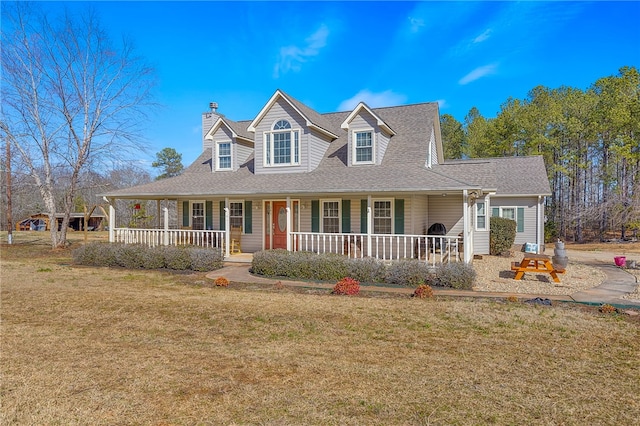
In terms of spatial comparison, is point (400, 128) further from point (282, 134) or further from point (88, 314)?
point (88, 314)

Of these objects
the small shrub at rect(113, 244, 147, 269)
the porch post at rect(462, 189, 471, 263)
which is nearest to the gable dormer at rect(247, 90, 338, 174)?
the small shrub at rect(113, 244, 147, 269)

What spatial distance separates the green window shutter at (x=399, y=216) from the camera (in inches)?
554

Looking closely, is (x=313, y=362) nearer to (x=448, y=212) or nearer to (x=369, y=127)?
(x=369, y=127)

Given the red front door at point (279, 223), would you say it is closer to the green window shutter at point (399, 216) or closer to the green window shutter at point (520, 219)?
the green window shutter at point (399, 216)

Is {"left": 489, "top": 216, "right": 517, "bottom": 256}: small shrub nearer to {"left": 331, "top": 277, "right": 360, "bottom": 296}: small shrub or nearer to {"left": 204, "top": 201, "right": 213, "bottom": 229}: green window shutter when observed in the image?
{"left": 331, "top": 277, "right": 360, "bottom": 296}: small shrub

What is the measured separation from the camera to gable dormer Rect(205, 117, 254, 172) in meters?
18.2

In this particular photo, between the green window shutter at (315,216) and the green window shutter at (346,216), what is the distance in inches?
42.0

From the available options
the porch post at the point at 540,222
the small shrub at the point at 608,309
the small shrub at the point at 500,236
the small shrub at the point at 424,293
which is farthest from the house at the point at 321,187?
the small shrub at the point at 608,309

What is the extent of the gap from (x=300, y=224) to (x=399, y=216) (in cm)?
425

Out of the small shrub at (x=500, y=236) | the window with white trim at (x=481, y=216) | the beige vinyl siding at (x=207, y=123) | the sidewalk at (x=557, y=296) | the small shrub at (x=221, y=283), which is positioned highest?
the beige vinyl siding at (x=207, y=123)

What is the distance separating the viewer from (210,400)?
13.4 feet

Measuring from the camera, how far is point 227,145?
61.2ft

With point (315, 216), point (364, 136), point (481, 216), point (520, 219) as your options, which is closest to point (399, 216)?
point (315, 216)

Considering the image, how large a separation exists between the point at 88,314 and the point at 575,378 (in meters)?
8.66
